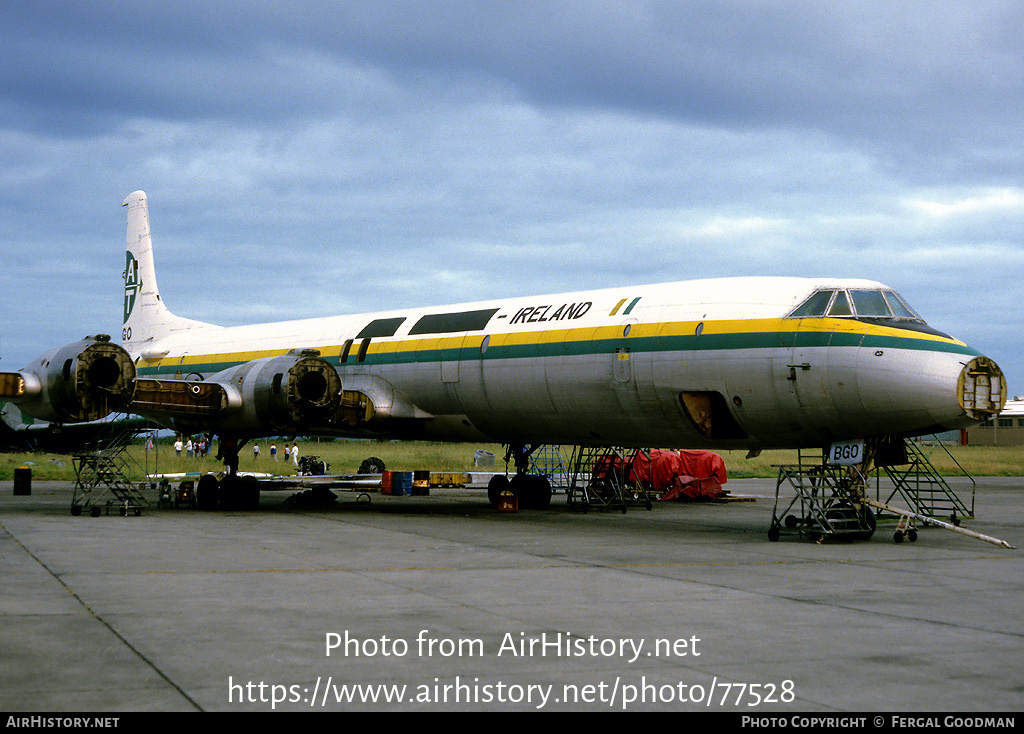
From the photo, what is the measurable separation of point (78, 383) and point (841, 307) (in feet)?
45.4

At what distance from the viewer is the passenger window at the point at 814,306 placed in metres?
16.0

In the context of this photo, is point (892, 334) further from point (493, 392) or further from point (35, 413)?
point (35, 413)

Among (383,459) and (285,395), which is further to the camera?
(383,459)

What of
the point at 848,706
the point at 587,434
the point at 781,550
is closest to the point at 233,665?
Result: the point at 848,706

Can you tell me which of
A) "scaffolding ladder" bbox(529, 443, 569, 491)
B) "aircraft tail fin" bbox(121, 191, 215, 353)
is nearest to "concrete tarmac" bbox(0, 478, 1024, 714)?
"scaffolding ladder" bbox(529, 443, 569, 491)

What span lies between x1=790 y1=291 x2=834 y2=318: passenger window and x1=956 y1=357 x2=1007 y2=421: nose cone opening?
2306 millimetres

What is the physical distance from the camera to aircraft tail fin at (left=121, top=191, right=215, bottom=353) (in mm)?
30391

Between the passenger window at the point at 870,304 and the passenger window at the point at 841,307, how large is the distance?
0.42ft

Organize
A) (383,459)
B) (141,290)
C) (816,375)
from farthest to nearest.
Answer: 1. (383,459)
2. (141,290)
3. (816,375)

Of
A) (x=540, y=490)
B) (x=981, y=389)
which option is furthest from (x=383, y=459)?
(x=981, y=389)

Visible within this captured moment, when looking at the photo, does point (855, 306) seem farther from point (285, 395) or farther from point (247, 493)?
point (247, 493)

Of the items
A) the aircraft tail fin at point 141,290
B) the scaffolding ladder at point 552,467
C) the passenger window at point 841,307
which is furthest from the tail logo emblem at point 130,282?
the passenger window at point 841,307

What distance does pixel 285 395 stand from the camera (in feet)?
68.0

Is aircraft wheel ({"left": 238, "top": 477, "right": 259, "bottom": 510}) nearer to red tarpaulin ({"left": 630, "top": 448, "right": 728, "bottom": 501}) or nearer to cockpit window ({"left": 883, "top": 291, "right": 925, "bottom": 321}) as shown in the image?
red tarpaulin ({"left": 630, "top": 448, "right": 728, "bottom": 501})
